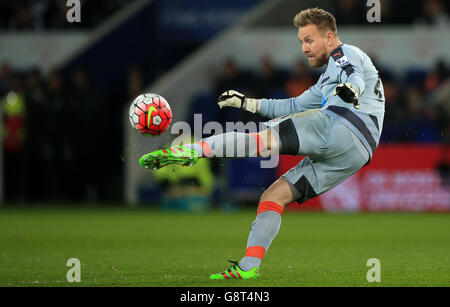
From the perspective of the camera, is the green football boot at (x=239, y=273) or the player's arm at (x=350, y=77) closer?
the player's arm at (x=350, y=77)

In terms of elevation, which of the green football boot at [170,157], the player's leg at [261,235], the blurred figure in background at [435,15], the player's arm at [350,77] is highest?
the blurred figure in background at [435,15]

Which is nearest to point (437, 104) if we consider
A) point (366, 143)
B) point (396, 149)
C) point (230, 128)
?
point (396, 149)

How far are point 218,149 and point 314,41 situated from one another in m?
1.18

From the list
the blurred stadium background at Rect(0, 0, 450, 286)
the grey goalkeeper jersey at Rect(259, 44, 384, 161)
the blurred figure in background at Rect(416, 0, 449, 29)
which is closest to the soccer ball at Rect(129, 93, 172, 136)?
the grey goalkeeper jersey at Rect(259, 44, 384, 161)

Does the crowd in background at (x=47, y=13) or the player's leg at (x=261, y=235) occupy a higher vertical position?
the crowd in background at (x=47, y=13)

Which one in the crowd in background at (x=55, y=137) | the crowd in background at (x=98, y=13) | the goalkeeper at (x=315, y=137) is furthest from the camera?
the crowd in background at (x=98, y=13)

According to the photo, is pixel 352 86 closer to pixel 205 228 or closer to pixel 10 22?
pixel 205 228

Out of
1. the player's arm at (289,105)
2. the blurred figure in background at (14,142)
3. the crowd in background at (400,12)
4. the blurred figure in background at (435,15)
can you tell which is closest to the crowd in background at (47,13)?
the blurred figure in background at (14,142)

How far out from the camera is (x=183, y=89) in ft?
57.4

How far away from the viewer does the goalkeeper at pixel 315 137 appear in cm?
616

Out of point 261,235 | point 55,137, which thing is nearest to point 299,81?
point 55,137

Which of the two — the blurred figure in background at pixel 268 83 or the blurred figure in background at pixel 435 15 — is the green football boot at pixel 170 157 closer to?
the blurred figure in background at pixel 268 83

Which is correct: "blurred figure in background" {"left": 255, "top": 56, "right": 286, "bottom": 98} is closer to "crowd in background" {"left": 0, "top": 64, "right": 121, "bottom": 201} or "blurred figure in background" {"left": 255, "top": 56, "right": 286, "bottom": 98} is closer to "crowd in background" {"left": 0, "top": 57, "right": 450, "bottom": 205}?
"crowd in background" {"left": 0, "top": 57, "right": 450, "bottom": 205}

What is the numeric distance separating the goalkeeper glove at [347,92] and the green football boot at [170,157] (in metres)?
1.04
